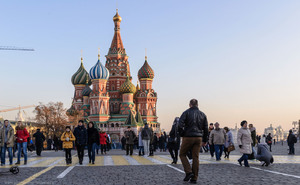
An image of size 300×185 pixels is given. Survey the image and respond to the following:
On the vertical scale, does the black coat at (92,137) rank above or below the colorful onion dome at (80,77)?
below

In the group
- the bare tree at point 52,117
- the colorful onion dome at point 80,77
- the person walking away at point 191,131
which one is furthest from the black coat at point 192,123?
the colorful onion dome at point 80,77

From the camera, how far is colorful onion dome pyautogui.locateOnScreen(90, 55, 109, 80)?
8900cm

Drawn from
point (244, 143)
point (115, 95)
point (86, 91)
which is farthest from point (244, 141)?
point (86, 91)

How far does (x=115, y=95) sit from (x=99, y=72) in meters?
7.88

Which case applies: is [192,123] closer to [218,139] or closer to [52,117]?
[218,139]

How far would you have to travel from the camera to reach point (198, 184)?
8.60 metres

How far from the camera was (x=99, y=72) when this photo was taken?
8900 cm

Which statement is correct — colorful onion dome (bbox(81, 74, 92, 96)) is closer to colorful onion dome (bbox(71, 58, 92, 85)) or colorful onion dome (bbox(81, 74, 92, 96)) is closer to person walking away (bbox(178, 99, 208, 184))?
colorful onion dome (bbox(71, 58, 92, 85))

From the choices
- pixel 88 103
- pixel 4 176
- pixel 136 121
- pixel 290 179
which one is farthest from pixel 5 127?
pixel 88 103

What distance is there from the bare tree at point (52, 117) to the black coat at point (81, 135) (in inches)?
2168

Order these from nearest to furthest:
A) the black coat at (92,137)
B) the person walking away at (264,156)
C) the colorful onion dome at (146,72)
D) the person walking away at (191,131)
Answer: the person walking away at (191,131)
the person walking away at (264,156)
the black coat at (92,137)
the colorful onion dome at (146,72)

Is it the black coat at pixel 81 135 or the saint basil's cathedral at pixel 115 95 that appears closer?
the black coat at pixel 81 135

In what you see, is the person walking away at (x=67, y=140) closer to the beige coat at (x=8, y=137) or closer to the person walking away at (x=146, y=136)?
the beige coat at (x=8, y=137)

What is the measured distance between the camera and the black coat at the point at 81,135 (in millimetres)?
14695
